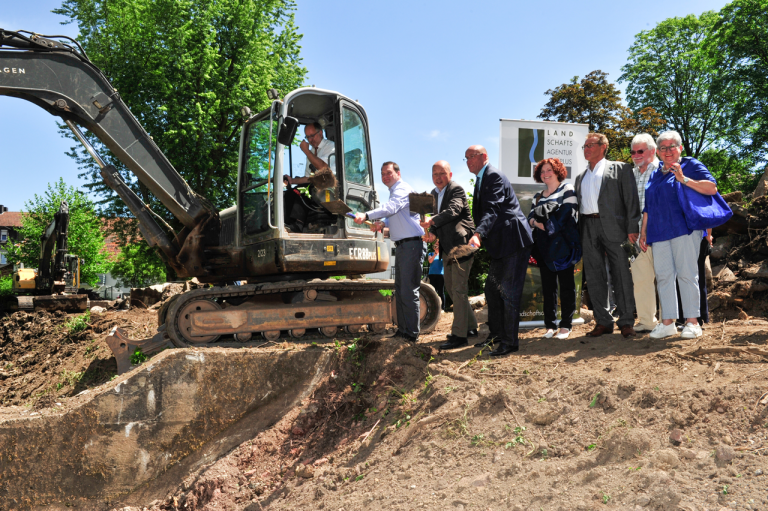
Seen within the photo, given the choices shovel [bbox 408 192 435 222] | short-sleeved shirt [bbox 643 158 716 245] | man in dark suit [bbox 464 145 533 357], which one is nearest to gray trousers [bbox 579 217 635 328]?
short-sleeved shirt [bbox 643 158 716 245]

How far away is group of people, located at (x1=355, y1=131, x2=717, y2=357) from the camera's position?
16.4 feet

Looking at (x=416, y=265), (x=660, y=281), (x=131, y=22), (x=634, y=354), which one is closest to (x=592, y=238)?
(x=660, y=281)

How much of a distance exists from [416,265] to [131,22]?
53.5ft

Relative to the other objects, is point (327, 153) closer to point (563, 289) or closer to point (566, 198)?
point (566, 198)

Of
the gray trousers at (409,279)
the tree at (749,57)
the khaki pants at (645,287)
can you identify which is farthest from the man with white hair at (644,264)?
the tree at (749,57)

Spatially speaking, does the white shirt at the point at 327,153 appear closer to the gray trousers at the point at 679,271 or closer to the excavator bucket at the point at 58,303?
the gray trousers at the point at 679,271

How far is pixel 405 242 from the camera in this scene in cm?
579

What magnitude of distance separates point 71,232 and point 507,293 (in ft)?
112

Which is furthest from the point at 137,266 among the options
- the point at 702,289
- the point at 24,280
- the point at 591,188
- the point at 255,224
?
the point at 702,289

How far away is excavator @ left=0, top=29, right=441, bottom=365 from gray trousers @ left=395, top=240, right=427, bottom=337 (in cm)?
122

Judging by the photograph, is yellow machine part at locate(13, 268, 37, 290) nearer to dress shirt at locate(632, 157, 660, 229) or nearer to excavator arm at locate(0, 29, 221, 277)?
excavator arm at locate(0, 29, 221, 277)

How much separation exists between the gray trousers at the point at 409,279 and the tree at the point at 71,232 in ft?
96.6

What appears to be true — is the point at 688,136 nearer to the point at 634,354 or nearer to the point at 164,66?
the point at 164,66

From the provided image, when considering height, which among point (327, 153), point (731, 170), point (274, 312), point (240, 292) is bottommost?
point (274, 312)
